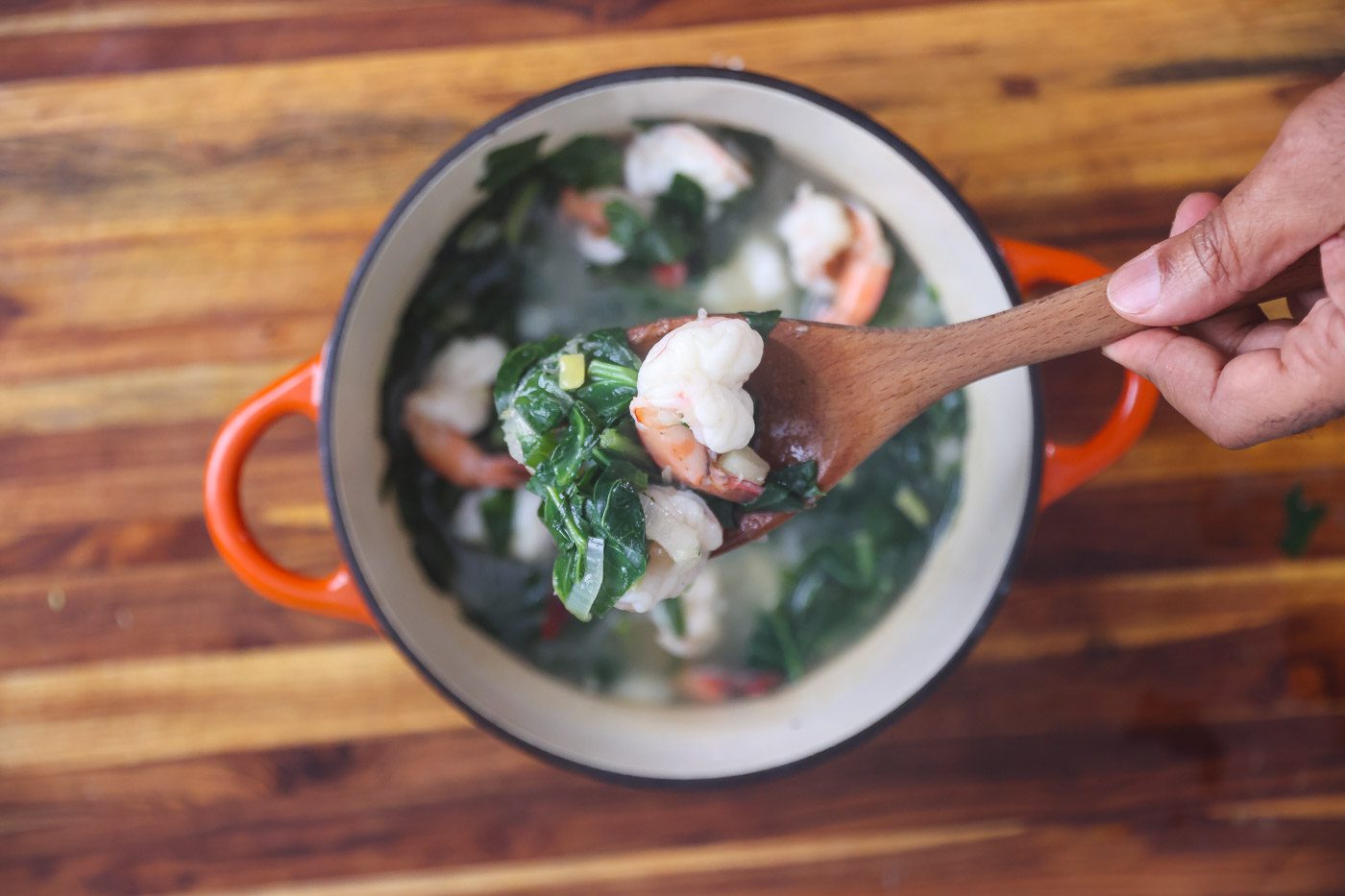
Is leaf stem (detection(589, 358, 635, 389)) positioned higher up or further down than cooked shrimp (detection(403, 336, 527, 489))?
higher up

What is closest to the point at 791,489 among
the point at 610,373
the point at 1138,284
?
the point at 610,373

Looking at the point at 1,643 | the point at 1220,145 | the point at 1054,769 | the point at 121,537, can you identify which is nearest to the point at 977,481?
the point at 1054,769

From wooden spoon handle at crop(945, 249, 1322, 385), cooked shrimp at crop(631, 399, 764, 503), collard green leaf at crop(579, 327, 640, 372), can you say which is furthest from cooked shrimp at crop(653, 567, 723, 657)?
wooden spoon handle at crop(945, 249, 1322, 385)

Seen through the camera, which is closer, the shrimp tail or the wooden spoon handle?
the wooden spoon handle

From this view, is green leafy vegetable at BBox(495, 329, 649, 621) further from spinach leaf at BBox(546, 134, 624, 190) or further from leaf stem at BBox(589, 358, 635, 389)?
spinach leaf at BBox(546, 134, 624, 190)

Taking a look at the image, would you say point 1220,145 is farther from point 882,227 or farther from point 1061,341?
point 1061,341
